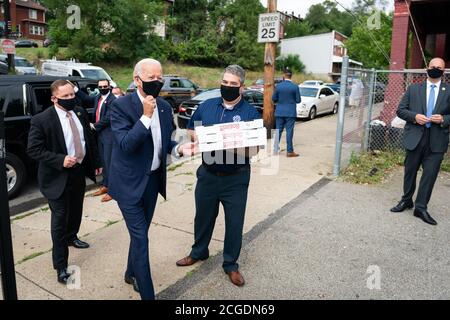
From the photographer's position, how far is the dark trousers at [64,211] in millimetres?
3668

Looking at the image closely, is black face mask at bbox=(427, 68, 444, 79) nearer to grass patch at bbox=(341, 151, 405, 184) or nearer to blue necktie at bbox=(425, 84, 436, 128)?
blue necktie at bbox=(425, 84, 436, 128)

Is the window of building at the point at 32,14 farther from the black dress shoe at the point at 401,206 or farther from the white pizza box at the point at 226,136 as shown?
the white pizza box at the point at 226,136

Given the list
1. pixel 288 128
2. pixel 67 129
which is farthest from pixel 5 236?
pixel 288 128

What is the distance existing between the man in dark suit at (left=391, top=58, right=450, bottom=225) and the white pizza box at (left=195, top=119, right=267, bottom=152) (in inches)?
112

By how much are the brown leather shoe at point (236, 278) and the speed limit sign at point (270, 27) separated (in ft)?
26.0

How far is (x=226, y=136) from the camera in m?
3.34

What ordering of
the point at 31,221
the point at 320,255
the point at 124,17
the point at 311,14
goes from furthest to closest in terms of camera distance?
the point at 311,14 < the point at 124,17 < the point at 31,221 < the point at 320,255

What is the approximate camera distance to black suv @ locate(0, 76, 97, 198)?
6020 mm

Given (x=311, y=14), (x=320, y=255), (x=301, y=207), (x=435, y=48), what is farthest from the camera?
(x=311, y=14)

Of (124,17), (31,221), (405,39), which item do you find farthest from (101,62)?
(31,221)

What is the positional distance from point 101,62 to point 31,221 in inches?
1312

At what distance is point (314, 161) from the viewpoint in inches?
337

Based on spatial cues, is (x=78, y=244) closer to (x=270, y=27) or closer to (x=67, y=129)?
(x=67, y=129)
